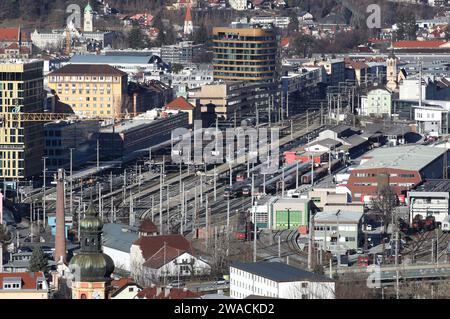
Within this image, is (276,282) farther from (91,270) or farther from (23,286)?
(91,270)

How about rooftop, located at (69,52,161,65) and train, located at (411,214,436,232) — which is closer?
train, located at (411,214,436,232)

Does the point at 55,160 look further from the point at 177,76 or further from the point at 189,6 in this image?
the point at 189,6

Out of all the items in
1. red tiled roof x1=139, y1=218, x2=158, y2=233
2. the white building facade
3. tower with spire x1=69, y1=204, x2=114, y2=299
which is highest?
tower with spire x1=69, y1=204, x2=114, y2=299

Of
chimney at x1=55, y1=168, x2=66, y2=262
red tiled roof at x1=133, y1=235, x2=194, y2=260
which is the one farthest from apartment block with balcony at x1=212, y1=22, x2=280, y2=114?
red tiled roof at x1=133, y1=235, x2=194, y2=260

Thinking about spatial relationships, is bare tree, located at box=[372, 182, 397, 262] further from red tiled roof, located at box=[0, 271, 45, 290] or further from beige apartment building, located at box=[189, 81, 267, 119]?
beige apartment building, located at box=[189, 81, 267, 119]

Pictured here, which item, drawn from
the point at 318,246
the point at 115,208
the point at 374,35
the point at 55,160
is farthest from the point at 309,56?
the point at 318,246

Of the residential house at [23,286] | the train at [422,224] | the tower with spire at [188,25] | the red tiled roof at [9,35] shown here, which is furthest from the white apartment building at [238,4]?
the residential house at [23,286]

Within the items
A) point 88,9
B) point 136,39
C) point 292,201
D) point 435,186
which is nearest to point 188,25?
point 88,9

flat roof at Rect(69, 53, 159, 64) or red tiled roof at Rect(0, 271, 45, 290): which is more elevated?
red tiled roof at Rect(0, 271, 45, 290)
